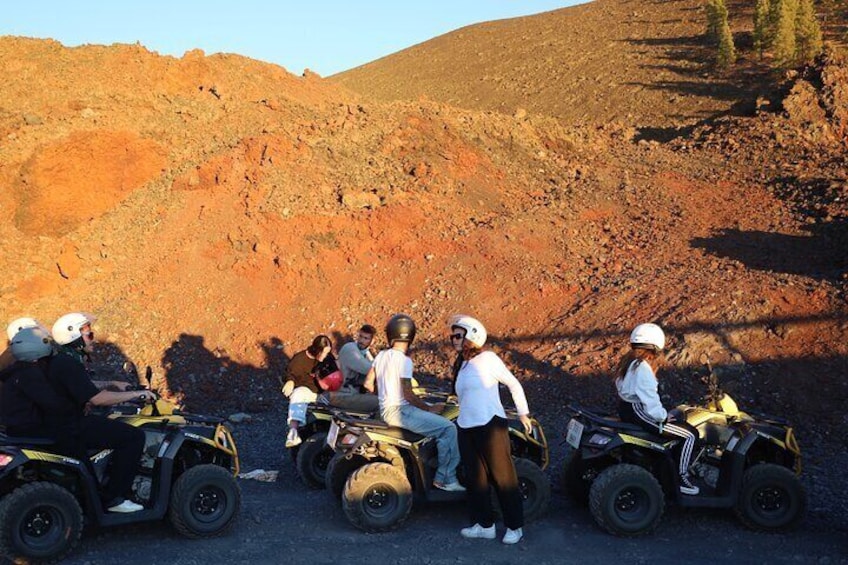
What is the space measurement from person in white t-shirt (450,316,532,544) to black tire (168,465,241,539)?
2.24 meters

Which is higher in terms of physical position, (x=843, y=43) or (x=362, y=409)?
(x=843, y=43)

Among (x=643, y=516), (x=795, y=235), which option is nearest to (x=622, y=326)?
(x=795, y=235)

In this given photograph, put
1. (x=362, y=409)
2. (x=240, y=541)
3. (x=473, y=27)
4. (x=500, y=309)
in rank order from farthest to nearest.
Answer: (x=473, y=27) → (x=500, y=309) → (x=362, y=409) → (x=240, y=541)

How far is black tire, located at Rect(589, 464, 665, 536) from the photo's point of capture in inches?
303

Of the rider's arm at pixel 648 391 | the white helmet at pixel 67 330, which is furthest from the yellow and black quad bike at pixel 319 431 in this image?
the white helmet at pixel 67 330

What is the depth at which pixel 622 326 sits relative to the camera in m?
14.0

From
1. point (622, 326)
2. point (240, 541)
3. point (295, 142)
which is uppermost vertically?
point (295, 142)

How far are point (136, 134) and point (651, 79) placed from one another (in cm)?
3527

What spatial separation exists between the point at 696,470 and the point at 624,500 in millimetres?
1120

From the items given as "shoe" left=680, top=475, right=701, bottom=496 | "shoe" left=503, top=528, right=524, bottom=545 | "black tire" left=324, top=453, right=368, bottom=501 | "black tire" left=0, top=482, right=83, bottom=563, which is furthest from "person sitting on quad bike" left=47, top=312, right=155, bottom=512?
"shoe" left=680, top=475, right=701, bottom=496

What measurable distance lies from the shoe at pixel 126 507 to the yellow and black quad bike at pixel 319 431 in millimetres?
2449

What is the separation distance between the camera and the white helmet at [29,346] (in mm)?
6910

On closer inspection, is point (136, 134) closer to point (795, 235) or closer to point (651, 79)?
point (795, 235)

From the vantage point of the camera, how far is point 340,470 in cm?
834
